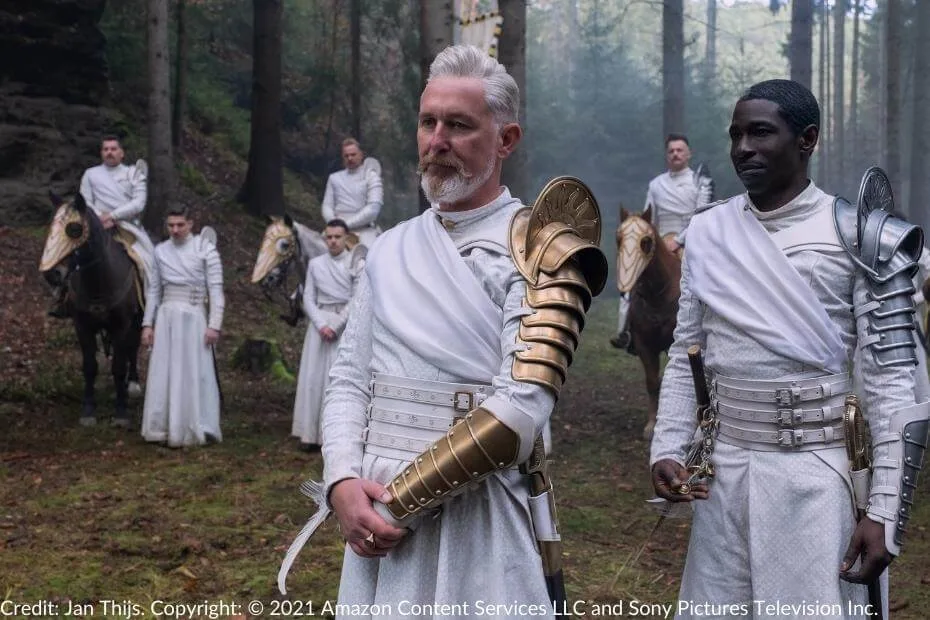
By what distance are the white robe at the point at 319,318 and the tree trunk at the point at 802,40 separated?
10.3 m

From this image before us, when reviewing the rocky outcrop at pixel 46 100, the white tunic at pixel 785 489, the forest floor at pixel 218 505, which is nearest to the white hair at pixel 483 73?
the white tunic at pixel 785 489

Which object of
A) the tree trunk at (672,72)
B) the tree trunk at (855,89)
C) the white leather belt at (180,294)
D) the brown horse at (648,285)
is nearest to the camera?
the brown horse at (648,285)

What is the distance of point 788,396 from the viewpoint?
10.7 ft

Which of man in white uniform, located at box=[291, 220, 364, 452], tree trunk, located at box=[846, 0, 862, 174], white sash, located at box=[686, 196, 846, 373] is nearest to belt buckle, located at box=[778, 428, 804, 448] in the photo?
white sash, located at box=[686, 196, 846, 373]

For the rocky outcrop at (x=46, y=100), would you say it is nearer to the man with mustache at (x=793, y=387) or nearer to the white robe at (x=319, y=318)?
the white robe at (x=319, y=318)

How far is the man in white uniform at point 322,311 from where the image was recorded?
32.7 ft

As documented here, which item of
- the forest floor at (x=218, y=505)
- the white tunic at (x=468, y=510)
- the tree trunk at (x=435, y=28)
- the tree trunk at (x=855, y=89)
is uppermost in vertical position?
the tree trunk at (x=855, y=89)

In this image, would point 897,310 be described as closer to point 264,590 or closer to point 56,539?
point 264,590

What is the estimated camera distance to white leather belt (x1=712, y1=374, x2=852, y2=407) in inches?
128

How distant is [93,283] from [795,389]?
8685mm

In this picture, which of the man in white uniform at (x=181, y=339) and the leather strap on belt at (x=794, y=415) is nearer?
Result: the leather strap on belt at (x=794, y=415)

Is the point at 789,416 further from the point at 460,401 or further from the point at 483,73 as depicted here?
the point at 483,73

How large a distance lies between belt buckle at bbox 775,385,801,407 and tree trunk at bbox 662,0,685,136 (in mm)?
20151

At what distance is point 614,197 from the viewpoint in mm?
32469
